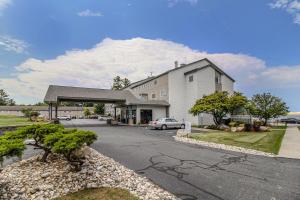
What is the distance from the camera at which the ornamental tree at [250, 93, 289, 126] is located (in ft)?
104

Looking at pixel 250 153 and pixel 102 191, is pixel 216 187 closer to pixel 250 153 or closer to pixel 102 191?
pixel 102 191

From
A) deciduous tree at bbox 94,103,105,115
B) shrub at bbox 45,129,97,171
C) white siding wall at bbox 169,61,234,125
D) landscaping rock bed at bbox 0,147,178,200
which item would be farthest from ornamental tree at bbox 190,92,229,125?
deciduous tree at bbox 94,103,105,115

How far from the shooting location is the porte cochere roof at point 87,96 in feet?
103

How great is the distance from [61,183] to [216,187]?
168 inches

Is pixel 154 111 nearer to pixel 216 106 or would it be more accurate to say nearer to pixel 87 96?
pixel 87 96

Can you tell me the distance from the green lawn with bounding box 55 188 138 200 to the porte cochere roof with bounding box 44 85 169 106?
2646 cm

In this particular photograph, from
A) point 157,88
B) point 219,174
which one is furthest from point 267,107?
point 219,174

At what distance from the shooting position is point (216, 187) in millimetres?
6051

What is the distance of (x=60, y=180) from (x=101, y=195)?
1.52 meters

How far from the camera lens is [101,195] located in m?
5.24

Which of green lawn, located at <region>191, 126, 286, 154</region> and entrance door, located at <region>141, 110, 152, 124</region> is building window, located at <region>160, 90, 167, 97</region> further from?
green lawn, located at <region>191, 126, 286, 154</region>

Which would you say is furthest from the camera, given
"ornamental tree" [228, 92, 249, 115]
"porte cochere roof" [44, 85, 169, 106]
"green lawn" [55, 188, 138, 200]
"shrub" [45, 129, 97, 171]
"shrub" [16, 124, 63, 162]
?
"porte cochere roof" [44, 85, 169, 106]

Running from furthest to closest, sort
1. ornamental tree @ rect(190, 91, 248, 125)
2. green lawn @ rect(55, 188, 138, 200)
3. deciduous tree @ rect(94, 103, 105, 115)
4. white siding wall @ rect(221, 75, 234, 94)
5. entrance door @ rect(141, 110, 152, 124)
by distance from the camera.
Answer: deciduous tree @ rect(94, 103, 105, 115) → white siding wall @ rect(221, 75, 234, 94) → entrance door @ rect(141, 110, 152, 124) → ornamental tree @ rect(190, 91, 248, 125) → green lawn @ rect(55, 188, 138, 200)

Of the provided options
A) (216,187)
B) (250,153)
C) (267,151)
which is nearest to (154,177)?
(216,187)
